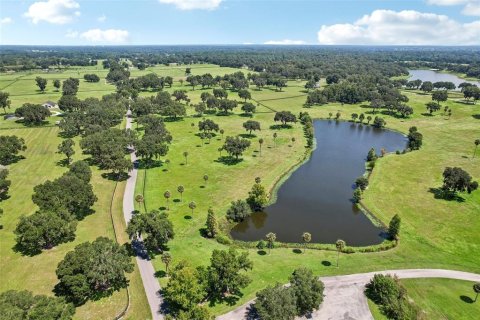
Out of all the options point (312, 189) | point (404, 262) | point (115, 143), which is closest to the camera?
point (404, 262)

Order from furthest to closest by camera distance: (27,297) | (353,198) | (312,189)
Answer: (312,189) < (353,198) < (27,297)

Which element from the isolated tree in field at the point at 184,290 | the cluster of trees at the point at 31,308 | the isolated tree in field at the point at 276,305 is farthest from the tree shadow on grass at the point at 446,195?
the cluster of trees at the point at 31,308

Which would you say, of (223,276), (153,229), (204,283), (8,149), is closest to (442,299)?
(223,276)

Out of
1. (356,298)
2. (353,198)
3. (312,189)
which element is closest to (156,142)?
(312,189)

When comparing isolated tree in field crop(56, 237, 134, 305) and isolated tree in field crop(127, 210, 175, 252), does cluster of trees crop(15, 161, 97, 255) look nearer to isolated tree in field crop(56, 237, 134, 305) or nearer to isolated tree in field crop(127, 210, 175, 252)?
isolated tree in field crop(56, 237, 134, 305)

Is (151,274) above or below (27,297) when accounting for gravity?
below

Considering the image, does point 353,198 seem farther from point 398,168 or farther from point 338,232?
point 398,168
